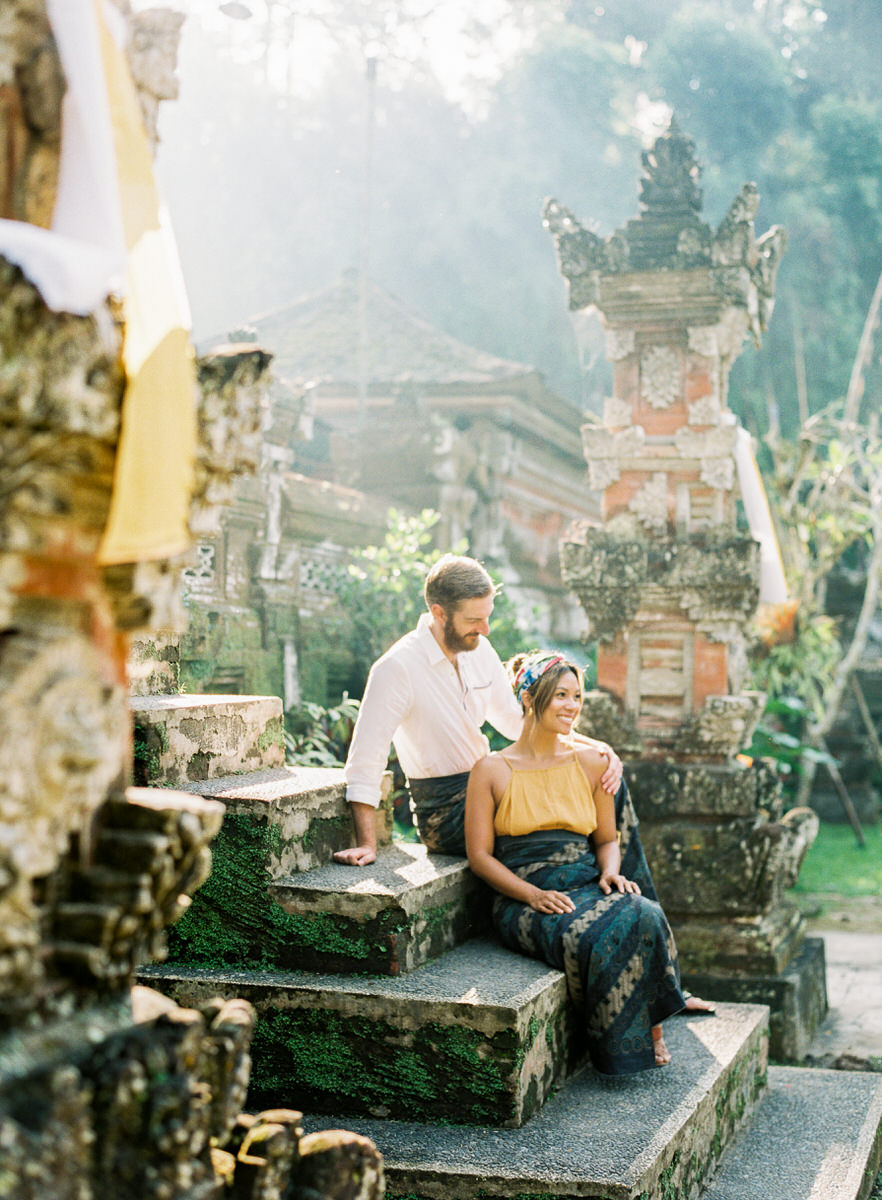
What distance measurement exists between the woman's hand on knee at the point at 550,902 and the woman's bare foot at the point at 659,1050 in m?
0.43

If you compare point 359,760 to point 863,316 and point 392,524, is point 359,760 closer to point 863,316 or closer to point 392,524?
point 392,524

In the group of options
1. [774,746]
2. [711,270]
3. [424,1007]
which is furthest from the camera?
[774,746]

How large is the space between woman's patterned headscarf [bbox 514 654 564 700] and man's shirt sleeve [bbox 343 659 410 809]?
13.9 inches

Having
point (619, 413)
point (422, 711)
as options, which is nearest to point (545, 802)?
point (422, 711)

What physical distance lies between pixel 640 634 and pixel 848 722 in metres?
8.44

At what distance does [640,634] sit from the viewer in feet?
19.6

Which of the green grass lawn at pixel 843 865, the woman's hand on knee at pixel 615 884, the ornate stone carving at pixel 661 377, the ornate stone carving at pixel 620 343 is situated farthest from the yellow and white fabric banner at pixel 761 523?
the green grass lawn at pixel 843 865

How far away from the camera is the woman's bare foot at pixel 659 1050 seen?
3.46m

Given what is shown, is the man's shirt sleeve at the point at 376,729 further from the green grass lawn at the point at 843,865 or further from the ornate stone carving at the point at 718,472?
the green grass lawn at the point at 843,865

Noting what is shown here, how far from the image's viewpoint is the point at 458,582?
12.4ft

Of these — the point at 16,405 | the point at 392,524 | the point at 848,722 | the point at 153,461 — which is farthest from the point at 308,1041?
the point at 848,722

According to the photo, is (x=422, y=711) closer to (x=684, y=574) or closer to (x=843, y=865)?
(x=684, y=574)

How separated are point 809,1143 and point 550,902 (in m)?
1.09

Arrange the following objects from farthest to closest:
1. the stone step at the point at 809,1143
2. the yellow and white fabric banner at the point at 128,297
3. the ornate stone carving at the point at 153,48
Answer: the stone step at the point at 809,1143 → the ornate stone carving at the point at 153,48 → the yellow and white fabric banner at the point at 128,297
